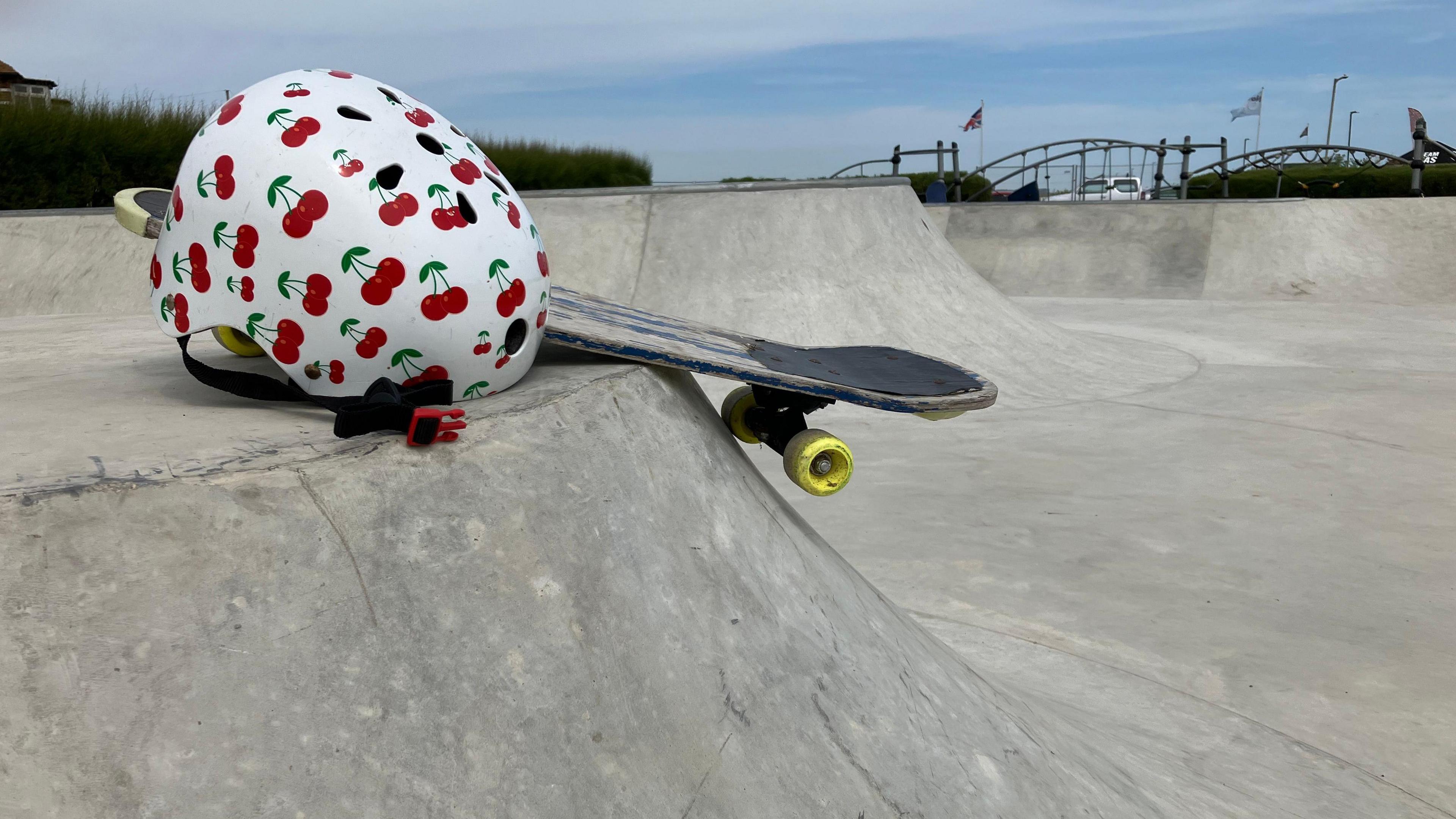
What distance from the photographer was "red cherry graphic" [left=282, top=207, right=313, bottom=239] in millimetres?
2355

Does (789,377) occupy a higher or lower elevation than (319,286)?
lower

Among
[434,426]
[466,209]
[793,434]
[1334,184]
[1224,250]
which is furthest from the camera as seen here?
[1334,184]

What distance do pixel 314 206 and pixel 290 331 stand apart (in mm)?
293

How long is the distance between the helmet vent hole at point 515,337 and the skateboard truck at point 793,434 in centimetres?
67

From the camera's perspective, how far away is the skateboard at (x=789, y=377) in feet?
8.96

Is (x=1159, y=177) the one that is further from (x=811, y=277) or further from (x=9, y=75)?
(x=9, y=75)

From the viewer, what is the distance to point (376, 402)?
215 cm

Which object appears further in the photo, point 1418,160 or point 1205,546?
point 1418,160

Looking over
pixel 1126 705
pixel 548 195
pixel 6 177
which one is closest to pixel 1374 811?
pixel 1126 705

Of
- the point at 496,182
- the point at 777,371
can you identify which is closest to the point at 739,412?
the point at 777,371

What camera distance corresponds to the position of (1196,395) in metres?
8.32

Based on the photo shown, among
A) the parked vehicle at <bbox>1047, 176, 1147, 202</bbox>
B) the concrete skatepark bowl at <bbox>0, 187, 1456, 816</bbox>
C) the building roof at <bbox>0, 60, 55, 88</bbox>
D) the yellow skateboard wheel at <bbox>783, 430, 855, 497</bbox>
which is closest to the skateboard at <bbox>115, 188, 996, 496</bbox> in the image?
the yellow skateboard wheel at <bbox>783, 430, 855, 497</bbox>

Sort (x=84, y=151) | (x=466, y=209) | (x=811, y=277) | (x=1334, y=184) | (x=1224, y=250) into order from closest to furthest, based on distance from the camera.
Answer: (x=466, y=209) < (x=811, y=277) < (x=84, y=151) < (x=1224, y=250) < (x=1334, y=184)

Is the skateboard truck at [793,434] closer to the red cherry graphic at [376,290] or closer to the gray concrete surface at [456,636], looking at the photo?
the gray concrete surface at [456,636]
